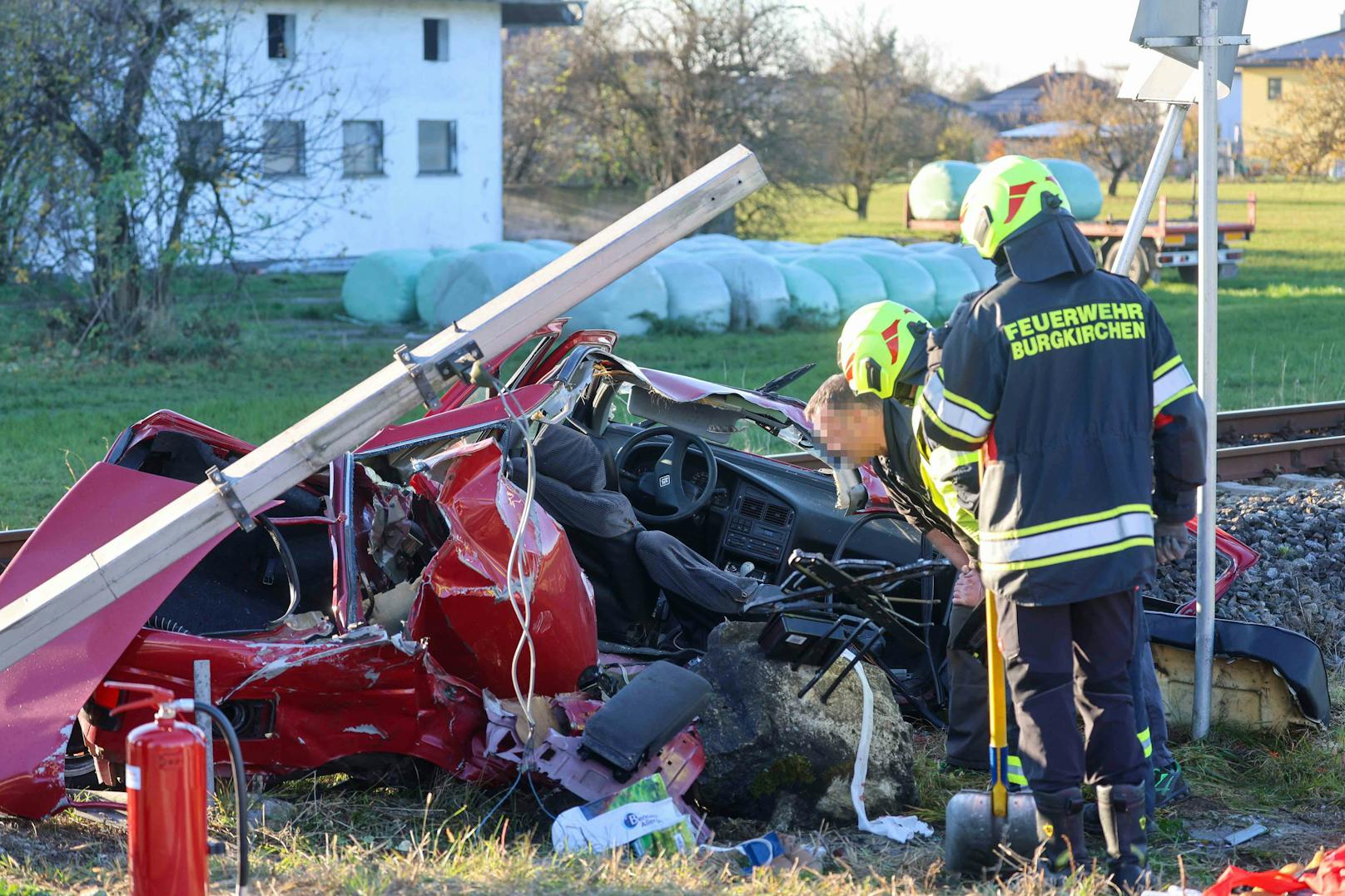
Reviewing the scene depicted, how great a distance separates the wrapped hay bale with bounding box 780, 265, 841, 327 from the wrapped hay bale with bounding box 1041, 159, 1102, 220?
7.60 meters

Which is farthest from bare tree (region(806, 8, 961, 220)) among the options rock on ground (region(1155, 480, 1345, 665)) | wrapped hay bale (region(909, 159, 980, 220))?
rock on ground (region(1155, 480, 1345, 665))

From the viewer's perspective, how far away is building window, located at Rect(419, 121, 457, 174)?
1298 inches

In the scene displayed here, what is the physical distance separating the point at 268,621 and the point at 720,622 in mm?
1707

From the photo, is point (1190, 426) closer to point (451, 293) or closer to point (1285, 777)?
point (1285, 777)

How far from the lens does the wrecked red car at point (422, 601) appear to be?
426 cm

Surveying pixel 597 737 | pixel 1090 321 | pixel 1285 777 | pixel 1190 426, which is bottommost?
pixel 1285 777

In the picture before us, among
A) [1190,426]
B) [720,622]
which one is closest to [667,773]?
[720,622]

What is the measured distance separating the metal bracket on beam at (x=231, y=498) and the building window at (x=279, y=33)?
28.1m

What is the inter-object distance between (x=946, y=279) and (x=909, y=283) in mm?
655

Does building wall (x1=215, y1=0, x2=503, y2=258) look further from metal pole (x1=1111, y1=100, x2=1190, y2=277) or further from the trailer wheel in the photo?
metal pole (x1=1111, y1=100, x2=1190, y2=277)

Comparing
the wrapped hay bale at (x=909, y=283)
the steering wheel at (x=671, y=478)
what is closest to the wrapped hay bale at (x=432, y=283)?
the wrapped hay bale at (x=909, y=283)

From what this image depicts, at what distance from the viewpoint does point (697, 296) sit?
18.3m

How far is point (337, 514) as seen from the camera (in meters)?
4.71

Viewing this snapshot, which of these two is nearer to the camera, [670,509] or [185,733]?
[185,733]
